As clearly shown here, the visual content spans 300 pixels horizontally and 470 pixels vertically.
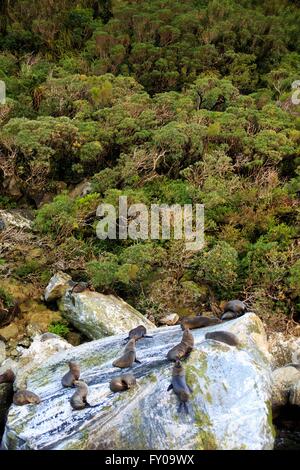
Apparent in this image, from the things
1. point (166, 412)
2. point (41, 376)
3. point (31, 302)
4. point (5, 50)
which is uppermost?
point (5, 50)

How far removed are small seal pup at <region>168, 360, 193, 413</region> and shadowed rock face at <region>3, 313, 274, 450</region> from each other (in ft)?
0.33

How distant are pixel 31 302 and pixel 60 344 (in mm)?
2381

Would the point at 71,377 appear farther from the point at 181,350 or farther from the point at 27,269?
the point at 27,269

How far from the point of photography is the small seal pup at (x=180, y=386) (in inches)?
351

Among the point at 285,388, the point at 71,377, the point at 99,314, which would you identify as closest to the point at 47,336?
the point at 99,314

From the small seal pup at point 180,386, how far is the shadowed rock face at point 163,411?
99 millimetres

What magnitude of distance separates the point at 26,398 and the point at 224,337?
3.70 meters

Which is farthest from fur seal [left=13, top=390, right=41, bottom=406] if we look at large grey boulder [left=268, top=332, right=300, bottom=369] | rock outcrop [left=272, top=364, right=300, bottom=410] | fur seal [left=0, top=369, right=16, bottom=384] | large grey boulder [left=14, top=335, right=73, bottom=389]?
large grey boulder [left=268, top=332, right=300, bottom=369]

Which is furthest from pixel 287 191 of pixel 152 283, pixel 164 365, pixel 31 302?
pixel 164 365

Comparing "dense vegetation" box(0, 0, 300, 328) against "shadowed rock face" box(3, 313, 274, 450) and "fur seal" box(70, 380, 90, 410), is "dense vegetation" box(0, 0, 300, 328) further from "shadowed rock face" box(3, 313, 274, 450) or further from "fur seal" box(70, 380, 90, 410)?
"fur seal" box(70, 380, 90, 410)

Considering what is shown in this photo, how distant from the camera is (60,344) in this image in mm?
13305

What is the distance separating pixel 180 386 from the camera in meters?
9.01
